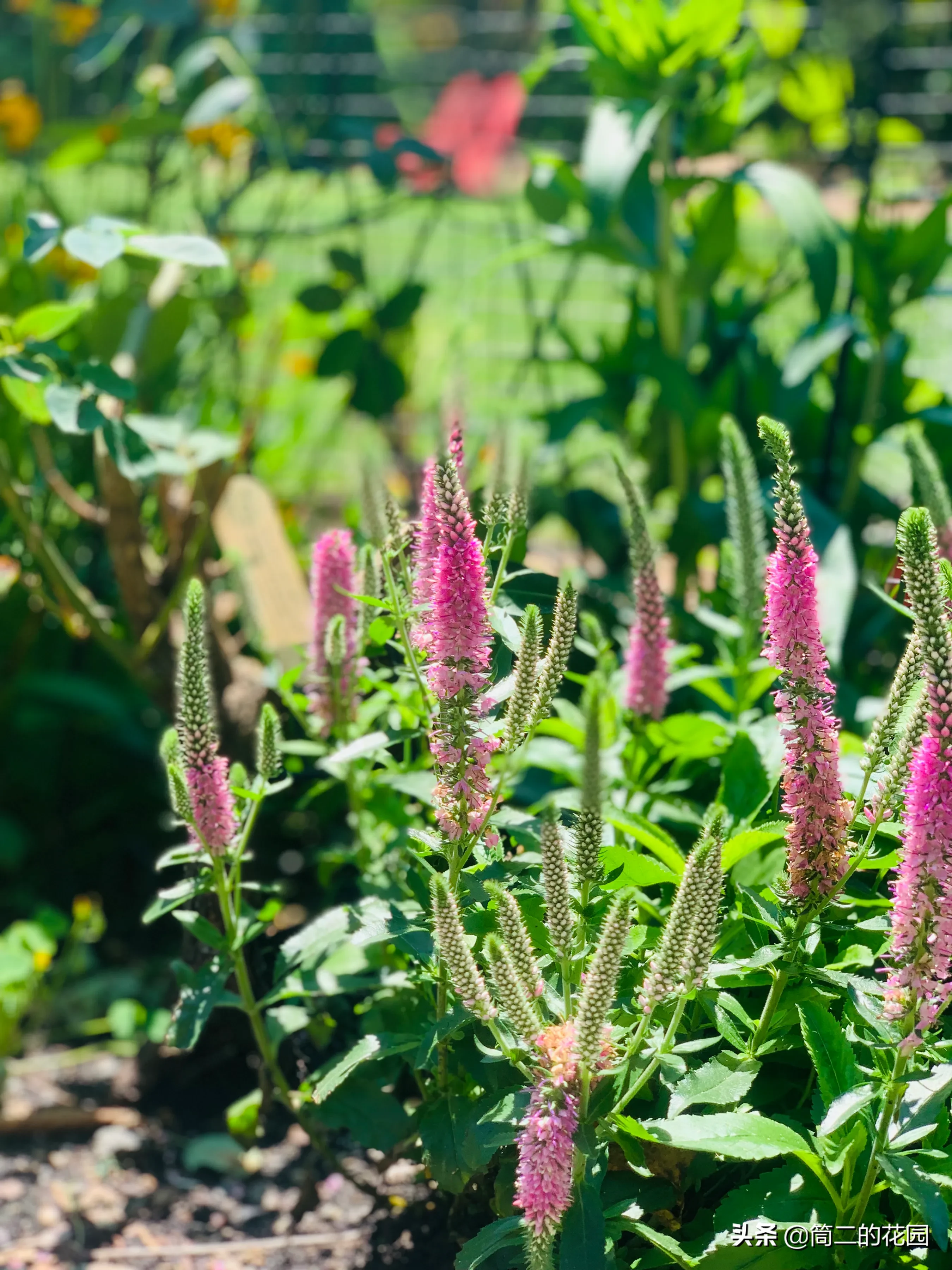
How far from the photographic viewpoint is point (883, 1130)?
42.8 inches

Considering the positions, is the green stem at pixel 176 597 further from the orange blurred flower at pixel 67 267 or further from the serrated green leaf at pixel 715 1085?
the serrated green leaf at pixel 715 1085

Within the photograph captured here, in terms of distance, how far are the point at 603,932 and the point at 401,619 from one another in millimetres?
441

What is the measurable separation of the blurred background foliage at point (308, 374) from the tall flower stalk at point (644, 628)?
15 centimetres

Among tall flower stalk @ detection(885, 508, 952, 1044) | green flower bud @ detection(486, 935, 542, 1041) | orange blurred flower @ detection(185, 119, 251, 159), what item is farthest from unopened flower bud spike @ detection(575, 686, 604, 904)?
orange blurred flower @ detection(185, 119, 251, 159)

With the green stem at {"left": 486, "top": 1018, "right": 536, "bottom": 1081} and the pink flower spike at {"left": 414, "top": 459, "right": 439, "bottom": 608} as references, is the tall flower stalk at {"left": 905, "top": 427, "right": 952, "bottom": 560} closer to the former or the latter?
the pink flower spike at {"left": 414, "top": 459, "right": 439, "bottom": 608}

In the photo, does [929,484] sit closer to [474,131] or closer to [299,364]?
[299,364]

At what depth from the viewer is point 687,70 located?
7.95 feet

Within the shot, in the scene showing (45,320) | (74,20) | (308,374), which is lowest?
(45,320)

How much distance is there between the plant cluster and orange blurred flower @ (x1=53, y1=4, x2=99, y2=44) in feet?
7.92

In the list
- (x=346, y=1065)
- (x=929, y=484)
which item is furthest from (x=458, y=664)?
(x=929, y=484)

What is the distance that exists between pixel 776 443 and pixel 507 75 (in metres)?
4.30

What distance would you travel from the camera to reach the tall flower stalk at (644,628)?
5.07 feet

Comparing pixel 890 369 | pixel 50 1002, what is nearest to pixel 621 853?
pixel 50 1002

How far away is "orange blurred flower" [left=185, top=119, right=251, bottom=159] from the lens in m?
2.89
